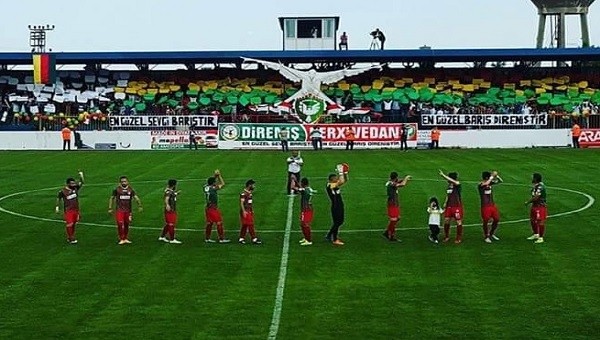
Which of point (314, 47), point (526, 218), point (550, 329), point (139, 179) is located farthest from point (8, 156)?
point (550, 329)

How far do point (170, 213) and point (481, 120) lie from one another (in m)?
48.7

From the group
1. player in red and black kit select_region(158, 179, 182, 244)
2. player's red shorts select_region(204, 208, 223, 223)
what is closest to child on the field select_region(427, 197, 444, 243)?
player's red shorts select_region(204, 208, 223, 223)

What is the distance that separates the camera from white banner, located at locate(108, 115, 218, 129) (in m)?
73.9

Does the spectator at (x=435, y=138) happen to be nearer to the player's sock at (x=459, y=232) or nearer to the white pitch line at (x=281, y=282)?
the white pitch line at (x=281, y=282)

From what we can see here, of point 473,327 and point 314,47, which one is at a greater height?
point 314,47

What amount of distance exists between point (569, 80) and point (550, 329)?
217ft

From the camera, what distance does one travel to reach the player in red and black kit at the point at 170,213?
2747 centimetres

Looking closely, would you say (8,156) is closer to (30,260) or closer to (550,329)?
(30,260)

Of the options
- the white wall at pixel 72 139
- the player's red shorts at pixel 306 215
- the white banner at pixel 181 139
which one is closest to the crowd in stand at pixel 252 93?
the white wall at pixel 72 139

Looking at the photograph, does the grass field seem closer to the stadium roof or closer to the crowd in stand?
the crowd in stand

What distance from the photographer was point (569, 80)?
81.8m

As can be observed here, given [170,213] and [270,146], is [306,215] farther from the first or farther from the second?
[270,146]

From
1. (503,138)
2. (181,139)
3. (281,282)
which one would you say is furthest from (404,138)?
(281,282)

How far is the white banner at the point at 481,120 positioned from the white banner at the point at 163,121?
1463 cm
